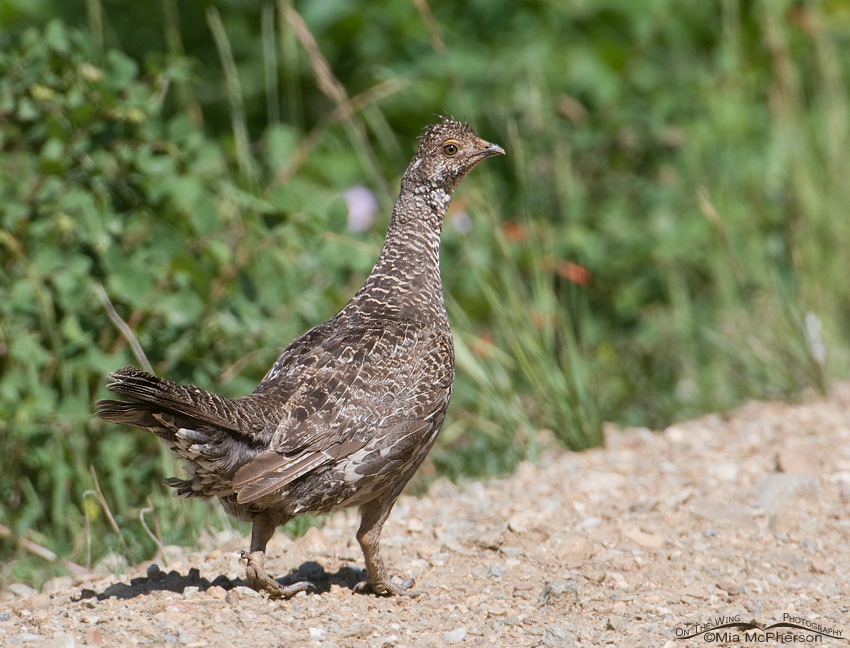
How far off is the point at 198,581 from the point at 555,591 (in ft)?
4.61

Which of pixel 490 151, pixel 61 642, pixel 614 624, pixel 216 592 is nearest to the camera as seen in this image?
pixel 61 642

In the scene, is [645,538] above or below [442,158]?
below

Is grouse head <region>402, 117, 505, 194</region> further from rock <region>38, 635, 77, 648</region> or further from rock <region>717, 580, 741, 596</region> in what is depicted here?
rock <region>38, 635, 77, 648</region>

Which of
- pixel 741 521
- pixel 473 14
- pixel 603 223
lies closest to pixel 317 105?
pixel 473 14

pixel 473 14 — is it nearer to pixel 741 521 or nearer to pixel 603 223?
pixel 603 223

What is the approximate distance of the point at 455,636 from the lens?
3.36m

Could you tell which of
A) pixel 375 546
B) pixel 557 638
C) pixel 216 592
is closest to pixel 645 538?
pixel 557 638

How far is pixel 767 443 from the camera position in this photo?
530 centimetres

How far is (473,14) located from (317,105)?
2070 mm

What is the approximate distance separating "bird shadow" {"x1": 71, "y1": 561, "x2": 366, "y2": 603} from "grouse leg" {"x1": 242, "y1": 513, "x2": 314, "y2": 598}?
162 millimetres

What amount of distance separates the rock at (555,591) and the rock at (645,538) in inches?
25.4

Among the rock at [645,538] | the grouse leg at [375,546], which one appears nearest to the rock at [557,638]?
the grouse leg at [375,546]

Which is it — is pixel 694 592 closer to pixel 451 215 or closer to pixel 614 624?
pixel 614 624

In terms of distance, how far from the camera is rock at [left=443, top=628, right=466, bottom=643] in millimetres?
3342
